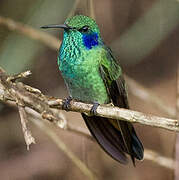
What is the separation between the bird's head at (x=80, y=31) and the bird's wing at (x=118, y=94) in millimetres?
132

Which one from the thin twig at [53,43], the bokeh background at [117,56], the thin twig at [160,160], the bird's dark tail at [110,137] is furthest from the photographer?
the bokeh background at [117,56]

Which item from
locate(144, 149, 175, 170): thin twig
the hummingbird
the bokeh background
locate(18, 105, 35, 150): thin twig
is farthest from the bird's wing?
the bokeh background

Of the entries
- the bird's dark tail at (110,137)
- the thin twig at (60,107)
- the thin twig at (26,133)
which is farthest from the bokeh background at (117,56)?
the thin twig at (26,133)

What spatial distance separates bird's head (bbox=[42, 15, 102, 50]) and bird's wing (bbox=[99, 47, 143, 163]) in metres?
0.13

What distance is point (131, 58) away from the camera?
5.66 m

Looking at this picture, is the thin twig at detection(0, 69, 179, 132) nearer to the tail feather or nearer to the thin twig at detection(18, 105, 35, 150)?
the thin twig at detection(18, 105, 35, 150)

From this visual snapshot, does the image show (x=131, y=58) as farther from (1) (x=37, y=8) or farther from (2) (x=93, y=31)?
(2) (x=93, y=31)

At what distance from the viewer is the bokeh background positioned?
16.5ft

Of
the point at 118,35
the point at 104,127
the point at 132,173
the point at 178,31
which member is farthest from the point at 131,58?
the point at 104,127

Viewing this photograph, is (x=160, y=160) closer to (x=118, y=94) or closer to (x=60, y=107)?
(x=118, y=94)

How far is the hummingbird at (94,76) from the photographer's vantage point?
3352 millimetres

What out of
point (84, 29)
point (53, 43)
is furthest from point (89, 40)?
point (53, 43)

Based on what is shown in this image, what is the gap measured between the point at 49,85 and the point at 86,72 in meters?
2.28

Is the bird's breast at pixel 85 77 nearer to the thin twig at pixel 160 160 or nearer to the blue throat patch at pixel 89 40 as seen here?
the blue throat patch at pixel 89 40
